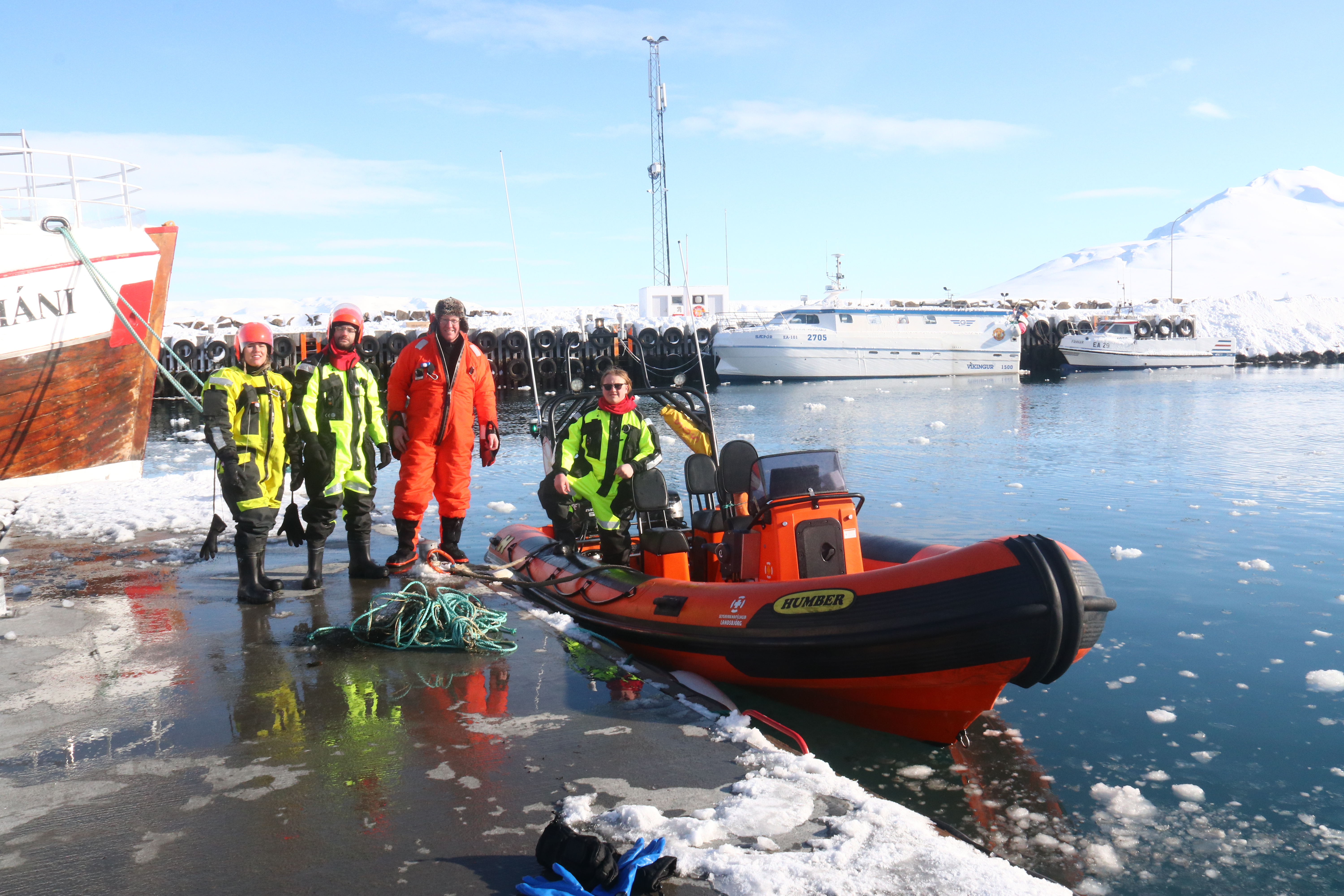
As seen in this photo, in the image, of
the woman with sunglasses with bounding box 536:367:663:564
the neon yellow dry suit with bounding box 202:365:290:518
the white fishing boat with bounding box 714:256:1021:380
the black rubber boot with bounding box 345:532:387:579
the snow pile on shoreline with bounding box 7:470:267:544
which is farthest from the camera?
the white fishing boat with bounding box 714:256:1021:380

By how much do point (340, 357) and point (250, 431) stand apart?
2.25 ft

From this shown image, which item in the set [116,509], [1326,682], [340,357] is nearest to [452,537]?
[340,357]

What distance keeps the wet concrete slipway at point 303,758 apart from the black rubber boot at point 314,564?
22.9 inches

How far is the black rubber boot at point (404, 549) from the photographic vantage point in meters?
5.95

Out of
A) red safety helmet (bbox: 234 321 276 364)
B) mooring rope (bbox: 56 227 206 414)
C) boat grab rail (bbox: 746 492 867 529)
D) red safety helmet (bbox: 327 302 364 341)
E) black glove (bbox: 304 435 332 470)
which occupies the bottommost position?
boat grab rail (bbox: 746 492 867 529)

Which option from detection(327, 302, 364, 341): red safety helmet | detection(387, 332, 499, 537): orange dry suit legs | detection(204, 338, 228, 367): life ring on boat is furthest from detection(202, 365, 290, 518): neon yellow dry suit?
detection(204, 338, 228, 367): life ring on boat

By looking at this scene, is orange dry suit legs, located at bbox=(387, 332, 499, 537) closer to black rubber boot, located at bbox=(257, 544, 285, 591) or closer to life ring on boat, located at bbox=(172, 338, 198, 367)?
black rubber boot, located at bbox=(257, 544, 285, 591)

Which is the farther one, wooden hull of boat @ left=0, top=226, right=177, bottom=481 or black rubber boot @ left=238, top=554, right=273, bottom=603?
wooden hull of boat @ left=0, top=226, right=177, bottom=481

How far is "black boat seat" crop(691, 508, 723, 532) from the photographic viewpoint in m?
5.41

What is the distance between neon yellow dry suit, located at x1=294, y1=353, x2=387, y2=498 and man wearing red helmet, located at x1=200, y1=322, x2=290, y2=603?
0.43ft

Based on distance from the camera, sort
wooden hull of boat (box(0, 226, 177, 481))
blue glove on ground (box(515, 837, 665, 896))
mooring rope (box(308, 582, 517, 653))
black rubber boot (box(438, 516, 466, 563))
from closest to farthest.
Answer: blue glove on ground (box(515, 837, 665, 896)) < mooring rope (box(308, 582, 517, 653)) < black rubber boot (box(438, 516, 466, 563)) < wooden hull of boat (box(0, 226, 177, 481))

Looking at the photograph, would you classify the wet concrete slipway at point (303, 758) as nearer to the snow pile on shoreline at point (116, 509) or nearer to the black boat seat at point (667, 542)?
the black boat seat at point (667, 542)

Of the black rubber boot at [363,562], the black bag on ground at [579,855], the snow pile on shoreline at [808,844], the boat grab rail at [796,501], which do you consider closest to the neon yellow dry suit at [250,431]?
the black rubber boot at [363,562]

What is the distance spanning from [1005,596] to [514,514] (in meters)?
7.41
